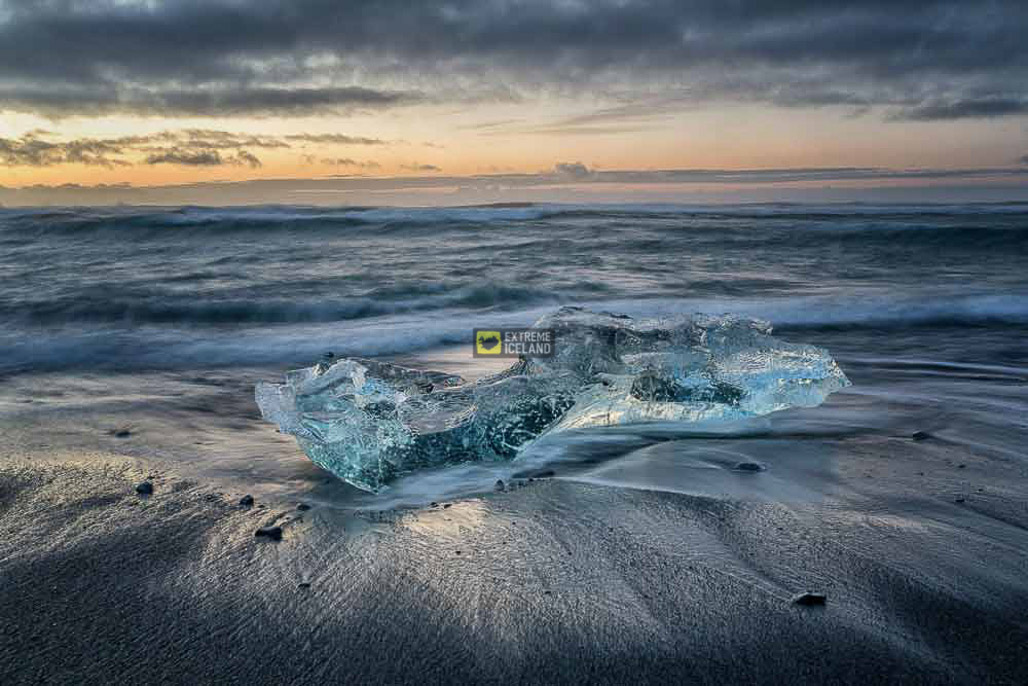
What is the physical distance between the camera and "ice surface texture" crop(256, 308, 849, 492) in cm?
276

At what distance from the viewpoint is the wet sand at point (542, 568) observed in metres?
1.58

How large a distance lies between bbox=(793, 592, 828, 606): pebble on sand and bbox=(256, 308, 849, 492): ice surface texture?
1.33m

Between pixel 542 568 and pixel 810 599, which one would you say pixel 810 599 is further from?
pixel 542 568

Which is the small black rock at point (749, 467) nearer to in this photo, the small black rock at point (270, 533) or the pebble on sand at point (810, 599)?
the pebble on sand at point (810, 599)

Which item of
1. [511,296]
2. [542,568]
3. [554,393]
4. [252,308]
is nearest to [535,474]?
[554,393]

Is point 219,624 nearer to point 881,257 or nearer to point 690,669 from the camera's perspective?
point 690,669

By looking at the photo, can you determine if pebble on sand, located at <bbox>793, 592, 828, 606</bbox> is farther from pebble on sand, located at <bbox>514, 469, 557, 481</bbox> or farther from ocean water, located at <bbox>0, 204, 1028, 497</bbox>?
pebble on sand, located at <bbox>514, 469, 557, 481</bbox>

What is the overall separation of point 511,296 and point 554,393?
7.18 meters

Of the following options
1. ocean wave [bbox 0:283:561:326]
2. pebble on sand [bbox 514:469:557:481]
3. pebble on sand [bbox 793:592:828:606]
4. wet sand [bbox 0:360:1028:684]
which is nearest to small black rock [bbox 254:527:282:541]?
wet sand [bbox 0:360:1028:684]

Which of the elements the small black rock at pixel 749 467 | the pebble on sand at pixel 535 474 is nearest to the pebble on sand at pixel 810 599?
the small black rock at pixel 749 467

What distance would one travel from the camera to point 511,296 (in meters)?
10.3

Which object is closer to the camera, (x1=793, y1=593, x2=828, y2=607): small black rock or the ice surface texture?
(x1=793, y1=593, x2=828, y2=607): small black rock

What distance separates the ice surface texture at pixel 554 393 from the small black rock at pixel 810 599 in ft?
4.37

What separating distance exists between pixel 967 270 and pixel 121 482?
14270 millimetres
